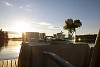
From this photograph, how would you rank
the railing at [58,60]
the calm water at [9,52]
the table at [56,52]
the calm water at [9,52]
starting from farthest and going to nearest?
the calm water at [9,52] → the calm water at [9,52] → the table at [56,52] → the railing at [58,60]

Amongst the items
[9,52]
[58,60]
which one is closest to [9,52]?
[9,52]

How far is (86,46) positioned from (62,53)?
429 mm

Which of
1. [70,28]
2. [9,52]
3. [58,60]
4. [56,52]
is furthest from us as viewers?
[9,52]

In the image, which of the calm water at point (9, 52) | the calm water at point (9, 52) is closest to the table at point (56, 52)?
the calm water at point (9, 52)

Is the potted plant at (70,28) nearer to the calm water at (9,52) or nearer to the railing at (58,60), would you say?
the calm water at (9,52)

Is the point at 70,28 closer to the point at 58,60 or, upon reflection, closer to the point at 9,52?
the point at 9,52

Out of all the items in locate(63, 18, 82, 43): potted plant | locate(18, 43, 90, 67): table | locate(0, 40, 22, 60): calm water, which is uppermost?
locate(63, 18, 82, 43): potted plant

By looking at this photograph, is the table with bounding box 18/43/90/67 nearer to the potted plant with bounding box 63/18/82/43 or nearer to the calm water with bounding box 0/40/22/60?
the potted plant with bounding box 63/18/82/43

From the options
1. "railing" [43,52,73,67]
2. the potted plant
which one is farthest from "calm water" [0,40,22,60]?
"railing" [43,52,73,67]

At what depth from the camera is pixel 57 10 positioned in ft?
32.1

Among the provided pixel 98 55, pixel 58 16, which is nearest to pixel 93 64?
pixel 98 55

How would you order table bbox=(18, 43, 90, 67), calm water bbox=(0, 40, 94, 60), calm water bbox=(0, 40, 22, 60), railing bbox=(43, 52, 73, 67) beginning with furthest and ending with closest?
calm water bbox=(0, 40, 22, 60), calm water bbox=(0, 40, 94, 60), table bbox=(18, 43, 90, 67), railing bbox=(43, 52, 73, 67)

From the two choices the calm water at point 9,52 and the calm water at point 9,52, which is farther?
the calm water at point 9,52

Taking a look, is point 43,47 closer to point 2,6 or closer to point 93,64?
point 93,64
